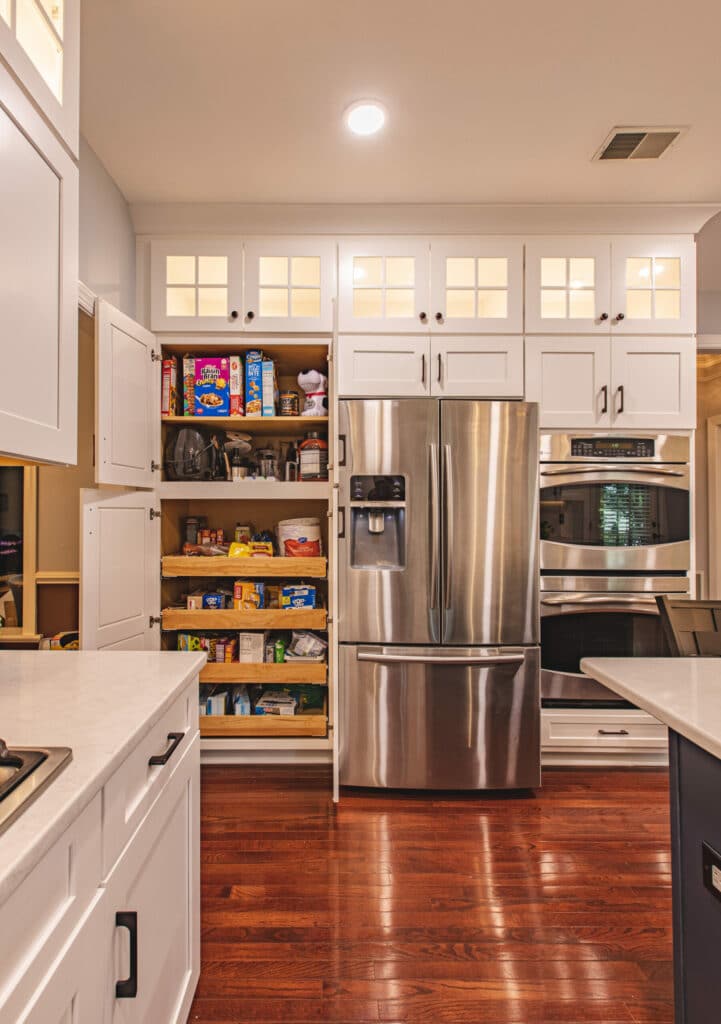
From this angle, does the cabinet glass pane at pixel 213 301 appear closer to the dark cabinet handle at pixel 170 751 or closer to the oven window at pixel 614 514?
the oven window at pixel 614 514

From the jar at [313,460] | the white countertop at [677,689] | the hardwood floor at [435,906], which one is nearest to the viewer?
the white countertop at [677,689]

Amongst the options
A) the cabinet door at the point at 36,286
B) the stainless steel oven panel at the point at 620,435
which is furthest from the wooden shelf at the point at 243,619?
the cabinet door at the point at 36,286

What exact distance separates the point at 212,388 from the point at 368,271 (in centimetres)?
91

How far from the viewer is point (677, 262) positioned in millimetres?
2822

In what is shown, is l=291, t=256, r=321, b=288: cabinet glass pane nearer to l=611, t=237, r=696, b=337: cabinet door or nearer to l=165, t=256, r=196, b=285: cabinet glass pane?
l=165, t=256, r=196, b=285: cabinet glass pane

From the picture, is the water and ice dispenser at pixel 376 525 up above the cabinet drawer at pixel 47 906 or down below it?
above

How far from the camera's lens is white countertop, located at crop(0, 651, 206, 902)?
0.66m

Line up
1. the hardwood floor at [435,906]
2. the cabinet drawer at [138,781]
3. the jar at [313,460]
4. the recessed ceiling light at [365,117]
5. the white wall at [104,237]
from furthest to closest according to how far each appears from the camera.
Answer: the jar at [313,460], the white wall at [104,237], the recessed ceiling light at [365,117], the hardwood floor at [435,906], the cabinet drawer at [138,781]

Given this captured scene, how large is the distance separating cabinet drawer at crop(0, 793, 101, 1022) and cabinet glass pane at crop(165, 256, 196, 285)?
2479mm

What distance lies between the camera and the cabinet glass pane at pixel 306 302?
111 inches

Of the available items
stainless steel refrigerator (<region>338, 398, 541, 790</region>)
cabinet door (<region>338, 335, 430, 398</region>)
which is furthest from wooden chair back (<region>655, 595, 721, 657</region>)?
cabinet door (<region>338, 335, 430, 398</region>)

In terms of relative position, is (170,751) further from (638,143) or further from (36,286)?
(638,143)

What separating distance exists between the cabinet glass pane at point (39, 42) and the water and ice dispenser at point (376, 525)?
1.67 m

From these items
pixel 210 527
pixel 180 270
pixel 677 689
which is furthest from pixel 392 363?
pixel 677 689
